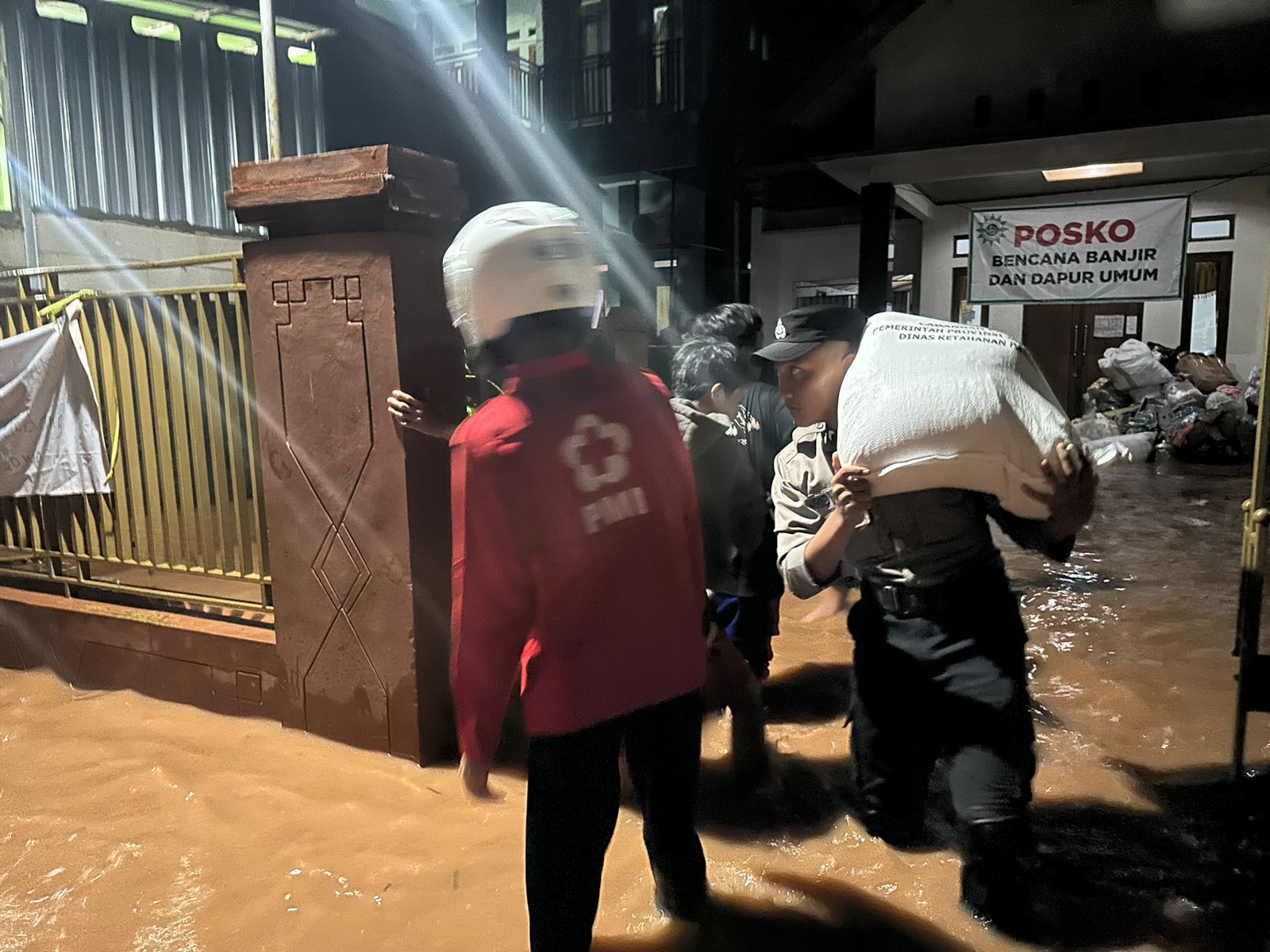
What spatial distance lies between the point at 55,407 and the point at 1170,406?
12.9 m

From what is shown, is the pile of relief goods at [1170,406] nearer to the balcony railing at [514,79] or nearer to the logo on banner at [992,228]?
the logo on banner at [992,228]

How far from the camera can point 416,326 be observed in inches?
126

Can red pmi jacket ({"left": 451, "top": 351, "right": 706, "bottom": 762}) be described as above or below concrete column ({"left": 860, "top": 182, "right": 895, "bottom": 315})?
below

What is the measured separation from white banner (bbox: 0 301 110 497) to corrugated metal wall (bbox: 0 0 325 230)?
5.43 meters

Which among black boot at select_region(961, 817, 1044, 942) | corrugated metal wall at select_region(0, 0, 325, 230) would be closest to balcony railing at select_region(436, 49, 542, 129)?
corrugated metal wall at select_region(0, 0, 325, 230)

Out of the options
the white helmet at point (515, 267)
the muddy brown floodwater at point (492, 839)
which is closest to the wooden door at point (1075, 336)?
the muddy brown floodwater at point (492, 839)

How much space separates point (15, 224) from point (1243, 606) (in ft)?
33.0

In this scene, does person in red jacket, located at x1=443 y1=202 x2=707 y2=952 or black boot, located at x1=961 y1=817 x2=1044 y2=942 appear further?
black boot, located at x1=961 y1=817 x2=1044 y2=942

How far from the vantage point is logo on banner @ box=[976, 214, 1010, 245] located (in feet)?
37.5

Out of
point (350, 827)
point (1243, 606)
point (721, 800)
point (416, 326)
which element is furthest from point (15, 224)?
point (1243, 606)

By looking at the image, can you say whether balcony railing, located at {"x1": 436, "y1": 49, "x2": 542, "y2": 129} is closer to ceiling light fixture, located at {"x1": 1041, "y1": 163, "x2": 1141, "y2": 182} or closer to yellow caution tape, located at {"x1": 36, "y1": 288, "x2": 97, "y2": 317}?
ceiling light fixture, located at {"x1": 1041, "y1": 163, "x2": 1141, "y2": 182}

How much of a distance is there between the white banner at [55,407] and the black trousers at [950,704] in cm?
375

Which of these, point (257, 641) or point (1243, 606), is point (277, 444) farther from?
point (1243, 606)

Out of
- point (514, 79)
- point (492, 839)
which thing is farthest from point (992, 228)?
point (492, 839)
